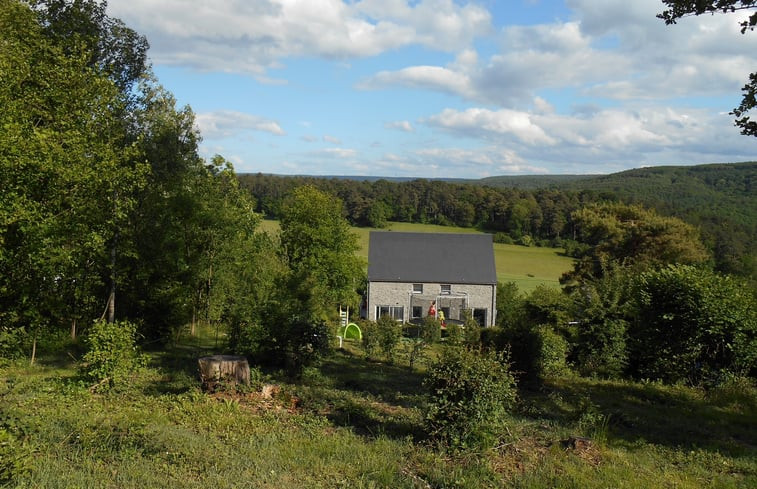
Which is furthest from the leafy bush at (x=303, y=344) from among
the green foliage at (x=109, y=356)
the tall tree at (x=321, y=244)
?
the tall tree at (x=321, y=244)

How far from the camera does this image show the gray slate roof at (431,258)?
4269cm

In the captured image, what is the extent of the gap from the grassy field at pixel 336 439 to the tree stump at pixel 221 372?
0.39 m

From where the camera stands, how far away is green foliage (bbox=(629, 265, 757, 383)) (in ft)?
39.9

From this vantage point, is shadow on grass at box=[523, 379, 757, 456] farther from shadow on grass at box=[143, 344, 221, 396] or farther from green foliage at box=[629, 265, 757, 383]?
shadow on grass at box=[143, 344, 221, 396]

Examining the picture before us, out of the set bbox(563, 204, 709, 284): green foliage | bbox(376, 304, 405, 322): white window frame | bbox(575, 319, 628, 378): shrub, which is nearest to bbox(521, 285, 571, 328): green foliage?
bbox(575, 319, 628, 378): shrub

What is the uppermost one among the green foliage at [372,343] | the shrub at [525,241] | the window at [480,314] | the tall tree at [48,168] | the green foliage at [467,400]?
the tall tree at [48,168]

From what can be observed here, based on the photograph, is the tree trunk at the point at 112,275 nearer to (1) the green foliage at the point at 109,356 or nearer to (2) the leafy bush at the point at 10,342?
(2) the leafy bush at the point at 10,342

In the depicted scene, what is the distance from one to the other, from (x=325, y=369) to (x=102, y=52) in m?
13.1

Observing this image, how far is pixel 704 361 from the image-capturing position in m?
12.7

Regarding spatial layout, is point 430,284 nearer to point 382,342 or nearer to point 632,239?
point 632,239

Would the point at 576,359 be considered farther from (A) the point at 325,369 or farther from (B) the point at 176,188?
(B) the point at 176,188

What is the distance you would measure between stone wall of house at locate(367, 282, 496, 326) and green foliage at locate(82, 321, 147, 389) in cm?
3266

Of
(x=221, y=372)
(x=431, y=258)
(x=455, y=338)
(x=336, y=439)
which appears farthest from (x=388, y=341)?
(x=431, y=258)

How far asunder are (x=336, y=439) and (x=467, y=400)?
1901 millimetres
